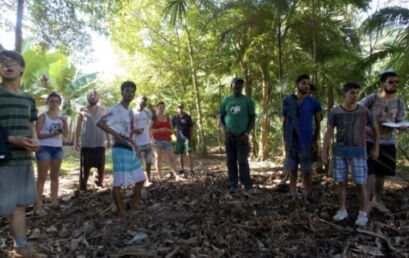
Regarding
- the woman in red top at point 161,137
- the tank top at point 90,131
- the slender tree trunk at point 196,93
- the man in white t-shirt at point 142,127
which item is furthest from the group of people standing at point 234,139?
the slender tree trunk at point 196,93

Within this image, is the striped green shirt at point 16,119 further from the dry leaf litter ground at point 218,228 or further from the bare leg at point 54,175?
the bare leg at point 54,175

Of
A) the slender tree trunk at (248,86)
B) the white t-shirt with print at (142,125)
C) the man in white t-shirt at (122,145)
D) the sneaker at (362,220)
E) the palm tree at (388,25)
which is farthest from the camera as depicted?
the slender tree trunk at (248,86)

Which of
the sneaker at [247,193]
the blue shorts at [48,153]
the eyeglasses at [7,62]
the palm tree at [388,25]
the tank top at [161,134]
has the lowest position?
the sneaker at [247,193]

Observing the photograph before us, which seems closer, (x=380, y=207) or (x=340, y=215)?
(x=340, y=215)

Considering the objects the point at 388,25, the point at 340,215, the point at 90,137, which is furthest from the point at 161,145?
the point at 388,25

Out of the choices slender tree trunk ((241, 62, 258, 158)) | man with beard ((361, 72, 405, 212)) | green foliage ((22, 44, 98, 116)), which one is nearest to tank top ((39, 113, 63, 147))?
green foliage ((22, 44, 98, 116))

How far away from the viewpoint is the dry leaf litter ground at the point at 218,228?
120 inches

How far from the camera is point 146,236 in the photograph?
3408mm

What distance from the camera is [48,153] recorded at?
4.28 metres

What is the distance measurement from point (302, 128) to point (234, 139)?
3.86 ft

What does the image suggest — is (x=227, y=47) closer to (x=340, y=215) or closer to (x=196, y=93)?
(x=196, y=93)

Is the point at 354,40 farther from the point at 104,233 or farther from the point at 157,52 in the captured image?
the point at 157,52

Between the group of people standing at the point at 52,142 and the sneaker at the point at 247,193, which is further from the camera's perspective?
the sneaker at the point at 247,193

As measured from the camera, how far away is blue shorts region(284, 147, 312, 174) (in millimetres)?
4168
